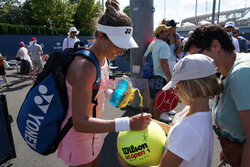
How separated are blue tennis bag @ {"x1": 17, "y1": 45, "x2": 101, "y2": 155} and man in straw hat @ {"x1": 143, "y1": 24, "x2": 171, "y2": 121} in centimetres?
237

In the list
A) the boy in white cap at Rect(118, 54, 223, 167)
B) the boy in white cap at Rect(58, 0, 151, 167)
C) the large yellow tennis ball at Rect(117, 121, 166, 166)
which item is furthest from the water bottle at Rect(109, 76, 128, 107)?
the boy in white cap at Rect(118, 54, 223, 167)

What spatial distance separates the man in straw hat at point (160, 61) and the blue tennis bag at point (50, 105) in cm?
237

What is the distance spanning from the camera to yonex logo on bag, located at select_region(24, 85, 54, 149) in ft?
4.33

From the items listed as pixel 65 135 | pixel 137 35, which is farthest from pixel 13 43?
pixel 65 135

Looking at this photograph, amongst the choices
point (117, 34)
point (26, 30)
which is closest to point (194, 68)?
point (117, 34)

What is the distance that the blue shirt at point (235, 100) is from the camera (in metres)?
1.06

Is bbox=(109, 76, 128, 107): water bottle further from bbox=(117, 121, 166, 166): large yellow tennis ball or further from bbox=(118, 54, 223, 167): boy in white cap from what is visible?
bbox=(118, 54, 223, 167): boy in white cap

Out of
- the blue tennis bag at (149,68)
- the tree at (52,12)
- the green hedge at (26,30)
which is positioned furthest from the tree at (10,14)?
the blue tennis bag at (149,68)

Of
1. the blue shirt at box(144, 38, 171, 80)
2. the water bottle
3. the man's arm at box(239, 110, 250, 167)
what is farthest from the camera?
the blue shirt at box(144, 38, 171, 80)

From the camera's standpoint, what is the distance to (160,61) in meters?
3.53

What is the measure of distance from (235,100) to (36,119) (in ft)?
4.69

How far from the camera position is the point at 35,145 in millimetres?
1444

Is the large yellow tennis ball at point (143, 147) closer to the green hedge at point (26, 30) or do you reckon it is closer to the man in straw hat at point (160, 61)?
the man in straw hat at point (160, 61)

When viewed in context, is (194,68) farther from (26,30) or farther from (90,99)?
(26,30)
